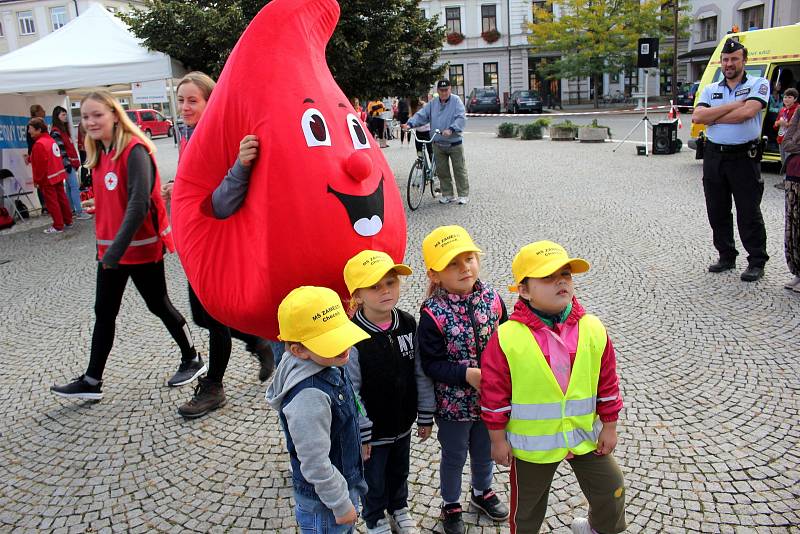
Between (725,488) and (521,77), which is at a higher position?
(521,77)

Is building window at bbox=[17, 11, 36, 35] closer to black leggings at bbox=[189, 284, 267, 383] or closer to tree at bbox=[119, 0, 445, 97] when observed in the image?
tree at bbox=[119, 0, 445, 97]

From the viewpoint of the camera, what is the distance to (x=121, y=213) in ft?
12.3

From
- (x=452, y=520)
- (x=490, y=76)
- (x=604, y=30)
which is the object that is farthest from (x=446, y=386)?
(x=490, y=76)

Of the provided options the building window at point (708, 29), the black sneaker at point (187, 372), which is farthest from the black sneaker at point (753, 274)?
the building window at point (708, 29)

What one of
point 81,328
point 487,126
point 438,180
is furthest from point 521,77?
point 81,328

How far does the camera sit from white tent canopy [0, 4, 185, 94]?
9.01m

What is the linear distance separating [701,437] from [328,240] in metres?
2.25

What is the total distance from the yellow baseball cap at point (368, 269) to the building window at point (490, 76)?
1866 inches

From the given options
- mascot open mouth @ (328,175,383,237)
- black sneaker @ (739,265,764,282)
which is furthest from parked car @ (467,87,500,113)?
mascot open mouth @ (328,175,383,237)

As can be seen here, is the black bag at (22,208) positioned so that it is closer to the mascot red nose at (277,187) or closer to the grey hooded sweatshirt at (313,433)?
the mascot red nose at (277,187)

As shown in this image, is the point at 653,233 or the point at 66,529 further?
the point at 653,233

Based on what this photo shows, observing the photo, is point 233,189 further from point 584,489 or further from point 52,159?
point 52,159

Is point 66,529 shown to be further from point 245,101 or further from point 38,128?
point 38,128

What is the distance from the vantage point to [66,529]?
115 inches
